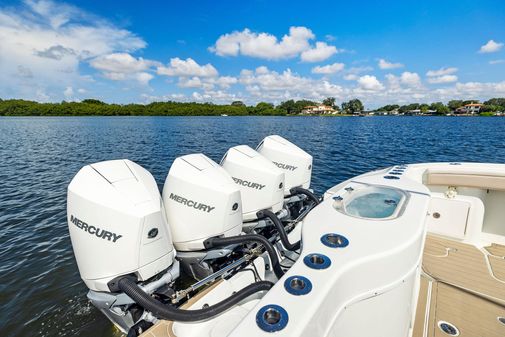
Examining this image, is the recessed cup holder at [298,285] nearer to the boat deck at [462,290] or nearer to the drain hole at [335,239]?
the drain hole at [335,239]

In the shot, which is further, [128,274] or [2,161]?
[2,161]

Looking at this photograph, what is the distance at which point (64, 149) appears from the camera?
14.1 m

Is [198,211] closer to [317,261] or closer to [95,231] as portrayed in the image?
[95,231]

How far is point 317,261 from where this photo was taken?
1173mm

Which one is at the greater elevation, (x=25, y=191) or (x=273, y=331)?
(x=273, y=331)

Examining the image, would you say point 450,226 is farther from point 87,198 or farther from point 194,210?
point 87,198

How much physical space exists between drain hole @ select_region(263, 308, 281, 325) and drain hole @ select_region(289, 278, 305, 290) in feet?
0.49

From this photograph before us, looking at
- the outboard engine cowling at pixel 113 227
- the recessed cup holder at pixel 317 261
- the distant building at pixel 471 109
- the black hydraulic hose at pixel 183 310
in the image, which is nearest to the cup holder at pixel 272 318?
the recessed cup holder at pixel 317 261

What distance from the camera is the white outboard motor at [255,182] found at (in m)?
3.12

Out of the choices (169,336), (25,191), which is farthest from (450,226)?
(25,191)

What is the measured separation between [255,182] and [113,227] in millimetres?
1688

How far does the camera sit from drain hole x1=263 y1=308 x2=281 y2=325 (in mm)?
874

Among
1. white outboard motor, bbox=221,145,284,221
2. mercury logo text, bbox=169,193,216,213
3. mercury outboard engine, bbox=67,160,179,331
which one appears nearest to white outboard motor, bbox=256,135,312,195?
white outboard motor, bbox=221,145,284,221

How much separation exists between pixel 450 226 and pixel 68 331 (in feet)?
15.7
